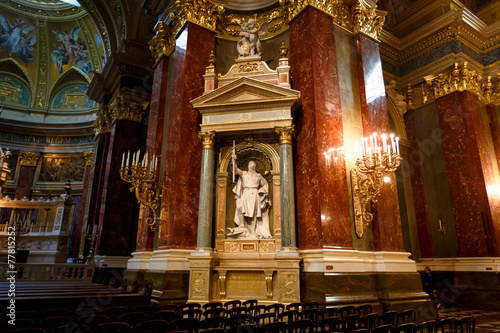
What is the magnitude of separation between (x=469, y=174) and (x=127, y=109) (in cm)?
1286

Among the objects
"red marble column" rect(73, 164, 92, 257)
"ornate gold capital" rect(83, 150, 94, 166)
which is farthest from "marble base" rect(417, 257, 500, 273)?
"ornate gold capital" rect(83, 150, 94, 166)

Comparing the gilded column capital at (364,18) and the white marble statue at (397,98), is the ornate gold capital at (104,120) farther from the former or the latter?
the white marble statue at (397,98)

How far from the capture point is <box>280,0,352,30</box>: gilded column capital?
28.6 ft

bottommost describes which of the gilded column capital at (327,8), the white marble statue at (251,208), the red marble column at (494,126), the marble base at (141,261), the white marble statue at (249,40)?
the marble base at (141,261)

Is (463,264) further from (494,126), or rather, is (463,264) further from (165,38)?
(165,38)

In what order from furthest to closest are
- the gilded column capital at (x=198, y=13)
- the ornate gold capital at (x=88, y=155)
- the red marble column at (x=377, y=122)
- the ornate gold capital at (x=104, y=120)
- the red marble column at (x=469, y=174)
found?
the ornate gold capital at (x=88, y=155) → the ornate gold capital at (x=104, y=120) → the red marble column at (x=469, y=174) → the gilded column capital at (x=198, y=13) → the red marble column at (x=377, y=122)

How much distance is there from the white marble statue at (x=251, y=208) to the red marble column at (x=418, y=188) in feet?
21.9

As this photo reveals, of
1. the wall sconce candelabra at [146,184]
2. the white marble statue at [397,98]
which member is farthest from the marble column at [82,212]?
the white marble statue at [397,98]

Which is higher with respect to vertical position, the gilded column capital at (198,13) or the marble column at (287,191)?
the gilded column capital at (198,13)

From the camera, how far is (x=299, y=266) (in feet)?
23.2

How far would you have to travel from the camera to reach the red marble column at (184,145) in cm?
819

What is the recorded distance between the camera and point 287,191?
7562 mm

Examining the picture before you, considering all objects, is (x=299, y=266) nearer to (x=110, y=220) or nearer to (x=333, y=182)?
(x=333, y=182)

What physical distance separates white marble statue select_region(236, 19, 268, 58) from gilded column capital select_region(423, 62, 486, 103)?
22.4 feet
